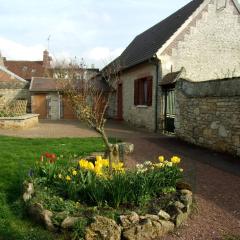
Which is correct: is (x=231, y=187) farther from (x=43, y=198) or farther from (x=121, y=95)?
(x=121, y=95)

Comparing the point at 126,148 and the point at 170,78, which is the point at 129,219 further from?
the point at 170,78

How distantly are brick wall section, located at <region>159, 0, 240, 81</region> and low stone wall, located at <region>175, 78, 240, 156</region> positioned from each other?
2931mm

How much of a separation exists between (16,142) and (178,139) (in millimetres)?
6000

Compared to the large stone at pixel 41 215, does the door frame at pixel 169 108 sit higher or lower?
higher

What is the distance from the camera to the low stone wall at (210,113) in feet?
33.9

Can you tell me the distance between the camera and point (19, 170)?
25.3 feet

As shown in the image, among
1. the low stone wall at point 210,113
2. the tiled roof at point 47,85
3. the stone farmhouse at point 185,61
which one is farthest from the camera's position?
the tiled roof at point 47,85

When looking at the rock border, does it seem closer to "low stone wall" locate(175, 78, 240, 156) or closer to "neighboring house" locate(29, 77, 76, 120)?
"low stone wall" locate(175, 78, 240, 156)

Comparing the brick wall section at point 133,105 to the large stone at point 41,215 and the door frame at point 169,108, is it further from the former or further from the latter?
the large stone at point 41,215

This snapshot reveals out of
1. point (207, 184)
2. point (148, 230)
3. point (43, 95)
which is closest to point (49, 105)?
point (43, 95)

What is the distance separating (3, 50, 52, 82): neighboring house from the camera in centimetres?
4312

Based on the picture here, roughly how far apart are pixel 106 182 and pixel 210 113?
22.7ft

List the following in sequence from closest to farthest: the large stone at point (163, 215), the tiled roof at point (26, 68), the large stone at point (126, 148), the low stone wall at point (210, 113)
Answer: the large stone at point (163, 215) → the large stone at point (126, 148) → the low stone wall at point (210, 113) → the tiled roof at point (26, 68)

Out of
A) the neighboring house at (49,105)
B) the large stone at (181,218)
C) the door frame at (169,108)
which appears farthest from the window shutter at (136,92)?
the large stone at (181,218)
